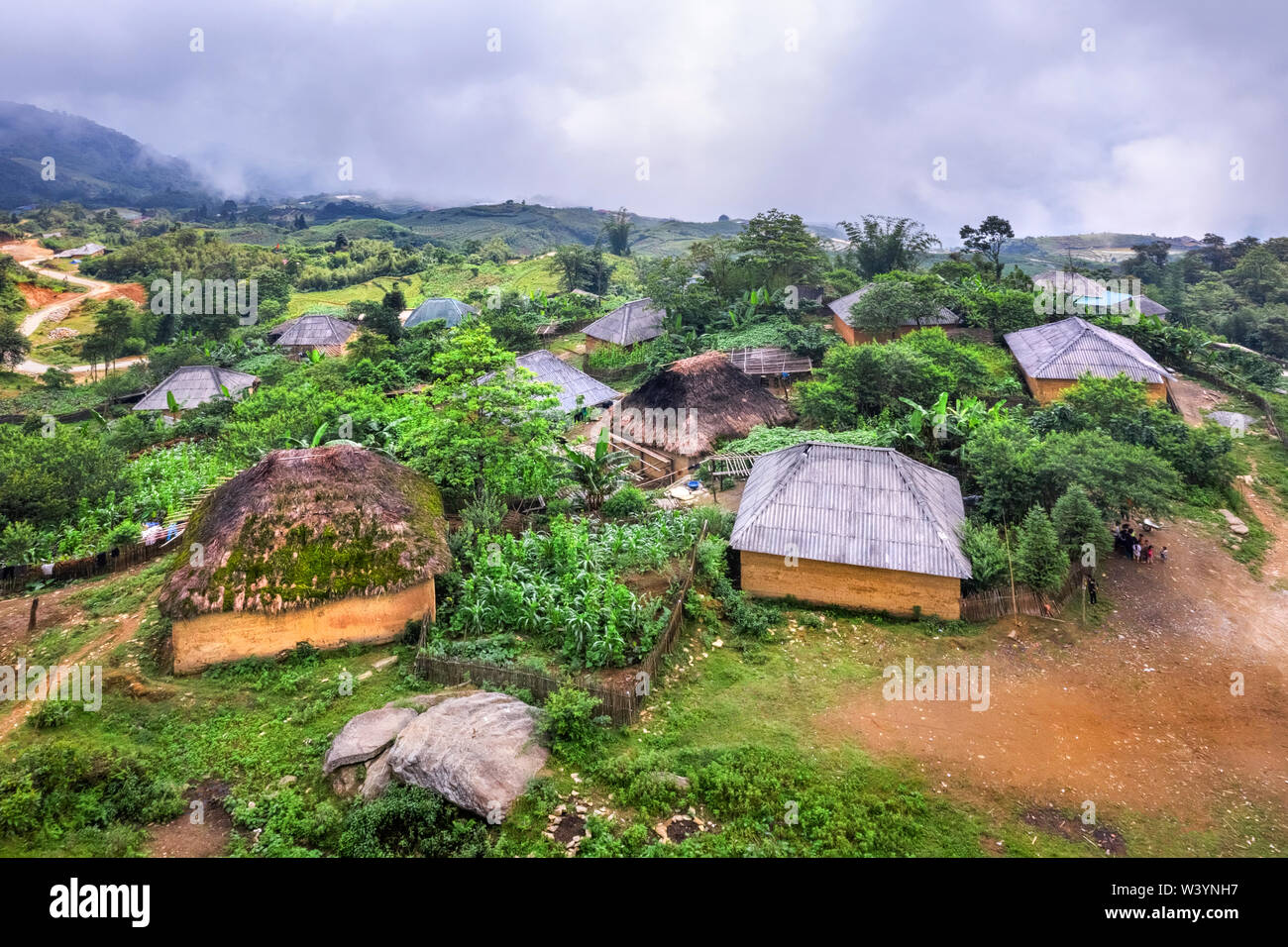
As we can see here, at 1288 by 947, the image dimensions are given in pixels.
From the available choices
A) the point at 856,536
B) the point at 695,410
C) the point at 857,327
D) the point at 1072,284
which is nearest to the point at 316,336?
the point at 695,410

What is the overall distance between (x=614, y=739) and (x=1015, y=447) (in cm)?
1228

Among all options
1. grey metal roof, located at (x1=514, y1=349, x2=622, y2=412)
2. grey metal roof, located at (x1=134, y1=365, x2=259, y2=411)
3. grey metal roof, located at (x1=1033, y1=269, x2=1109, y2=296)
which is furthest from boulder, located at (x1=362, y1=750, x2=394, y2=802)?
grey metal roof, located at (x1=1033, y1=269, x2=1109, y2=296)

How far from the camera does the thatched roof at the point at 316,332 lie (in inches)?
1470

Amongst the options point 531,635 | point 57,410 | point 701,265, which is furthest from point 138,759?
point 701,265

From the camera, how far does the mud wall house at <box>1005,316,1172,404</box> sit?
74.2 feet

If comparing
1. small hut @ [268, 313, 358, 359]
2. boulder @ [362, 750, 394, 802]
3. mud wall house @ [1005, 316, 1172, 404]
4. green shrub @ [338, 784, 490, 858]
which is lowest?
green shrub @ [338, 784, 490, 858]

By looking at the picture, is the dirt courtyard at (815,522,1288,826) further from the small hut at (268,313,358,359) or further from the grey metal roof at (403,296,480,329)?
the small hut at (268,313,358,359)

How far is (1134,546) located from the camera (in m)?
15.1

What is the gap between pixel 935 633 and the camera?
12719 mm

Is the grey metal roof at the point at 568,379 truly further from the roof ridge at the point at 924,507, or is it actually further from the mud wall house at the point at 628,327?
the roof ridge at the point at 924,507

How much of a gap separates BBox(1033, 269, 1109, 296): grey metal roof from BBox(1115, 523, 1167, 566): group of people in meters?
24.1

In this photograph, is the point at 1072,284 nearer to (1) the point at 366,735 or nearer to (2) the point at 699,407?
(2) the point at 699,407

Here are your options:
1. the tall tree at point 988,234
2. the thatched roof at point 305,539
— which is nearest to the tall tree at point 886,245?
the tall tree at point 988,234
